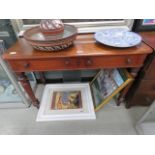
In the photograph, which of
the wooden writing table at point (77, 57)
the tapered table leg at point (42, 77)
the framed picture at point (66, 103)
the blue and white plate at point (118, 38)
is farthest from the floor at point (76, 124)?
the blue and white plate at point (118, 38)

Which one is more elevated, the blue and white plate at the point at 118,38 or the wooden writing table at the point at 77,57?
the blue and white plate at the point at 118,38

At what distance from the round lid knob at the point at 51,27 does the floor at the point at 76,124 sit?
0.84 m

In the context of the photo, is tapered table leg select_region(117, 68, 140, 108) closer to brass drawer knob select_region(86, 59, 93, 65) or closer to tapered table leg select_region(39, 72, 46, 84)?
brass drawer knob select_region(86, 59, 93, 65)

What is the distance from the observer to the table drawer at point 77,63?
2.86ft

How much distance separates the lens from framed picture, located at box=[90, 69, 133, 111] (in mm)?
1077

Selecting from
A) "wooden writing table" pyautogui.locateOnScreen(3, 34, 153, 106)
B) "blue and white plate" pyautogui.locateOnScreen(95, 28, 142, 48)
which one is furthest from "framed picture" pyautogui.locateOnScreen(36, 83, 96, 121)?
"blue and white plate" pyautogui.locateOnScreen(95, 28, 142, 48)

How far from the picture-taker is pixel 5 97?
136 centimetres

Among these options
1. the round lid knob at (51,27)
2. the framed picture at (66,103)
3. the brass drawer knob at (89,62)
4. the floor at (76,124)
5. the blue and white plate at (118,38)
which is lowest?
the floor at (76,124)

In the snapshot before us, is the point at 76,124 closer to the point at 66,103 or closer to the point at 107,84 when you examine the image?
the point at 66,103

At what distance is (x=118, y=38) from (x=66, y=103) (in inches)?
32.2

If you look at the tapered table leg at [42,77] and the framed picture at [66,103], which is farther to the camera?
the tapered table leg at [42,77]

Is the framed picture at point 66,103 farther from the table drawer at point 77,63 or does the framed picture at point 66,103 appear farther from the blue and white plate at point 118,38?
the blue and white plate at point 118,38

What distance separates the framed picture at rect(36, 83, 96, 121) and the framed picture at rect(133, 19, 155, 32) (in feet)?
2.57
